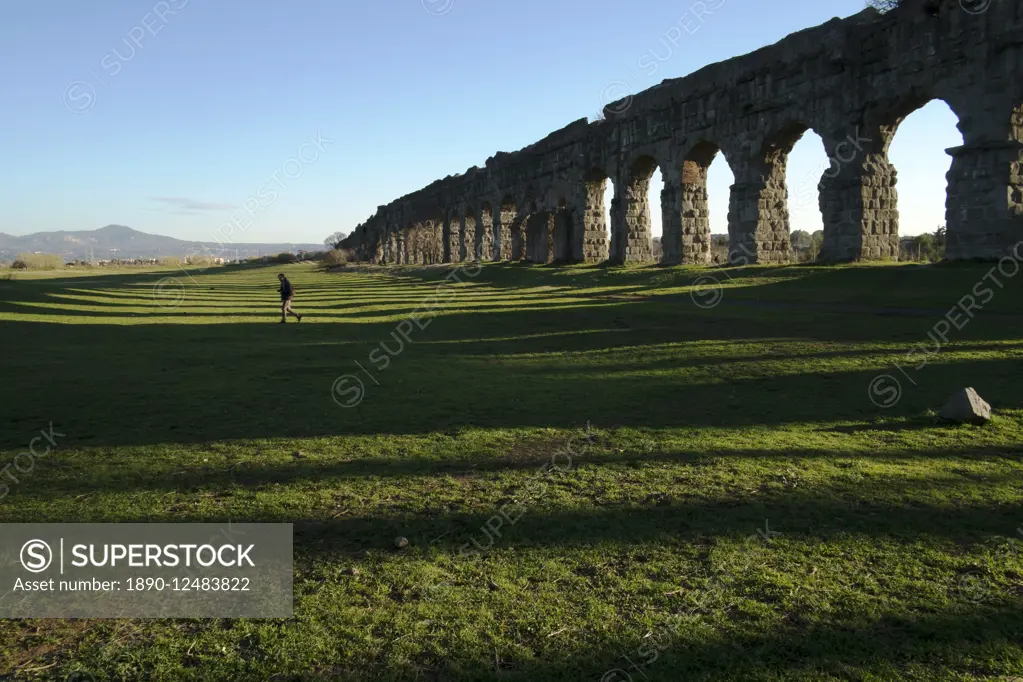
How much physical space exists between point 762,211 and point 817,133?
2921mm

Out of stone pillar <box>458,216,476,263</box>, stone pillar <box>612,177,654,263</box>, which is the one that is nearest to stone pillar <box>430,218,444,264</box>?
stone pillar <box>458,216,476,263</box>

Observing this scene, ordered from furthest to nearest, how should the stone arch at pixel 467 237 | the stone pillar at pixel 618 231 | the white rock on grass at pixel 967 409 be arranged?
the stone arch at pixel 467 237, the stone pillar at pixel 618 231, the white rock on grass at pixel 967 409

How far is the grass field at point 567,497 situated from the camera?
2.61 meters

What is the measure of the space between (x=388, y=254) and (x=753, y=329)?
6068cm

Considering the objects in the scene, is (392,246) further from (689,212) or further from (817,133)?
(817,133)

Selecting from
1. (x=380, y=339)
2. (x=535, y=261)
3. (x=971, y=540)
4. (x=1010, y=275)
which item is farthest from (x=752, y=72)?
(x=971, y=540)

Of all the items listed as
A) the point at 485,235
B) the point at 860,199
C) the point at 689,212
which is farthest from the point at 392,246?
the point at 860,199

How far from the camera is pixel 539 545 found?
3498 mm

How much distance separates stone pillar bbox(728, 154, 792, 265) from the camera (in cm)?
2108

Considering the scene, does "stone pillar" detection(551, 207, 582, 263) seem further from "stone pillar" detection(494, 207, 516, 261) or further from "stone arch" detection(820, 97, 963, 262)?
"stone pillar" detection(494, 207, 516, 261)

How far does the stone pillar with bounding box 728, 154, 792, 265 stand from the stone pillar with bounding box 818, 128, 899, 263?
288cm

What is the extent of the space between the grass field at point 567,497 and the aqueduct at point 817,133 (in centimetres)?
613

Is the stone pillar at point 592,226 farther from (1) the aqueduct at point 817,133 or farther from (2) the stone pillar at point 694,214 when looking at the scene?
(2) the stone pillar at point 694,214

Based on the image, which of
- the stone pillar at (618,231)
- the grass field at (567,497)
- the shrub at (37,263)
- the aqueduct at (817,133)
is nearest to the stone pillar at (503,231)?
the aqueduct at (817,133)
